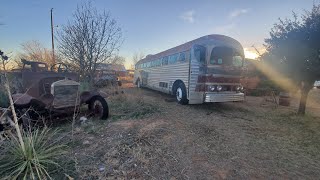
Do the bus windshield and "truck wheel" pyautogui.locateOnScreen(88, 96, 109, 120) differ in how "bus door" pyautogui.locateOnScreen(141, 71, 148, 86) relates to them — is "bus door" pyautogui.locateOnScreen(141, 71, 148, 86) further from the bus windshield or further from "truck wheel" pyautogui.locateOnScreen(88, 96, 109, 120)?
"truck wheel" pyautogui.locateOnScreen(88, 96, 109, 120)

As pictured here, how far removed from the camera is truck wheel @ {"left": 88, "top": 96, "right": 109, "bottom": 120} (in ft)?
22.0

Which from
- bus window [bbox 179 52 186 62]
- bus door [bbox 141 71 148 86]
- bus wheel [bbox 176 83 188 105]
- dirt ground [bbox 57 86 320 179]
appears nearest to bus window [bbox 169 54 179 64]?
bus window [bbox 179 52 186 62]

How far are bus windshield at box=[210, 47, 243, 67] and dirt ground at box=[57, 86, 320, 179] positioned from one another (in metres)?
2.83

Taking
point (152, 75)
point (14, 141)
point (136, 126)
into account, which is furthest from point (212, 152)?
point (152, 75)

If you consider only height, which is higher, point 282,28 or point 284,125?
point 282,28

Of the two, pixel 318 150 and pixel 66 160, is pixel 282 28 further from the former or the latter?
pixel 66 160

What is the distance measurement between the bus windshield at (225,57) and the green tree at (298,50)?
115cm

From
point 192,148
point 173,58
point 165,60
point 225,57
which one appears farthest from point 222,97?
point 192,148

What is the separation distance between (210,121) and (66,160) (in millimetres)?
4540

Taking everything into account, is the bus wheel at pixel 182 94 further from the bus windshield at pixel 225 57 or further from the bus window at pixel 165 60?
the bus window at pixel 165 60

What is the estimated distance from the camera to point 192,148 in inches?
176

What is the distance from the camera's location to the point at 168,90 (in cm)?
1134

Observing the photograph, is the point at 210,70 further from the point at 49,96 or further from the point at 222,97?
the point at 49,96

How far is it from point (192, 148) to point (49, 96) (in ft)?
16.3
